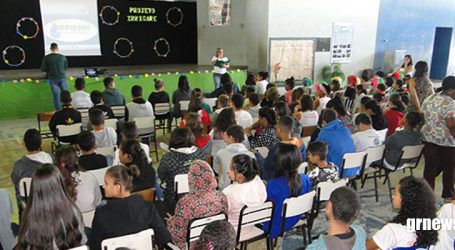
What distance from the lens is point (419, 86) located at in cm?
552

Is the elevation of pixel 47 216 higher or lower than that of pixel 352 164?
higher

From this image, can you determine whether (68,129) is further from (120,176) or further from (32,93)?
(32,93)

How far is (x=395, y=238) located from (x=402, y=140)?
8.08ft

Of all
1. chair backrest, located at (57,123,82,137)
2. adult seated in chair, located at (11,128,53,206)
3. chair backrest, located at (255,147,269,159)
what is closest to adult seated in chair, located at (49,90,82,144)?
chair backrest, located at (57,123,82,137)

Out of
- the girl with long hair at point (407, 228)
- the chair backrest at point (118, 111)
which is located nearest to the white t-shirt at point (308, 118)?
the chair backrest at point (118, 111)

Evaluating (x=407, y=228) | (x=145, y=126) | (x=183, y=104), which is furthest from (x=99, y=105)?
(x=407, y=228)

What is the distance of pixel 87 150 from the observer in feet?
11.9

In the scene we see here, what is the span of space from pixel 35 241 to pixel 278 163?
1.67 metres

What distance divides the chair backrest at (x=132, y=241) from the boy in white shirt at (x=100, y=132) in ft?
8.27

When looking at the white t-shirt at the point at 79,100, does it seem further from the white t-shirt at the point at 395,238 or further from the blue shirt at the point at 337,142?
the white t-shirt at the point at 395,238

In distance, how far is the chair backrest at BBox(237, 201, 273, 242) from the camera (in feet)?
8.71

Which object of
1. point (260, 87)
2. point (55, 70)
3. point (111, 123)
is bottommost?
point (111, 123)

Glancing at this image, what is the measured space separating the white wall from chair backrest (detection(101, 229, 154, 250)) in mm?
8664

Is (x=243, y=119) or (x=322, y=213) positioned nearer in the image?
(x=322, y=213)
